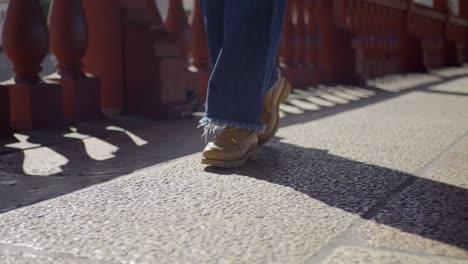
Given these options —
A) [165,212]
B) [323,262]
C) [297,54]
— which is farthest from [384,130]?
[297,54]

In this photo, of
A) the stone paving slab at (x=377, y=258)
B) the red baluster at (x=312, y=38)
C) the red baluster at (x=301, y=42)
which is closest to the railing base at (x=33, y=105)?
the stone paving slab at (x=377, y=258)

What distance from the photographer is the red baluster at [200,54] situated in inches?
106

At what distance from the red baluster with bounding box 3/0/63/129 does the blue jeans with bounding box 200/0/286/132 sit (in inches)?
25.8

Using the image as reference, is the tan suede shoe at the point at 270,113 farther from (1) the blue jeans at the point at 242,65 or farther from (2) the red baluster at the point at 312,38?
(2) the red baluster at the point at 312,38

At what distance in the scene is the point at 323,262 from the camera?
748mm

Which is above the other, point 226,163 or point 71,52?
point 71,52

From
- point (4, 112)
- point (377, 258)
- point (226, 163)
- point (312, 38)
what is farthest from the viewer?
point (312, 38)

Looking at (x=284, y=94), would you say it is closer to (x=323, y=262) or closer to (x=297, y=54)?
(x=323, y=262)

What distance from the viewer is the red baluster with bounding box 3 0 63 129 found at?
1.80 metres

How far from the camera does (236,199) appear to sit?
105cm

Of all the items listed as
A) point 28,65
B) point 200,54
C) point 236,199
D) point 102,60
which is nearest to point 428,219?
point 236,199

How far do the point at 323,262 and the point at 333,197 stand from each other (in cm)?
32

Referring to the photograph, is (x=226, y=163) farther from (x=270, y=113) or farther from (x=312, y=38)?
(x=312, y=38)

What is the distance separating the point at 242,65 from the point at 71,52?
0.85 metres
